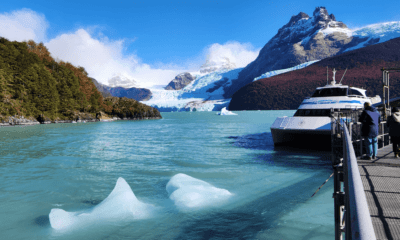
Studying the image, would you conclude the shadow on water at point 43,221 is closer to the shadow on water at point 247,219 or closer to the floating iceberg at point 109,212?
the floating iceberg at point 109,212

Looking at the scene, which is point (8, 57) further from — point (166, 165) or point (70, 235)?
point (70, 235)

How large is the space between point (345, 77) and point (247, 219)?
557ft

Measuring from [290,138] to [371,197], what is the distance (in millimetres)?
14332

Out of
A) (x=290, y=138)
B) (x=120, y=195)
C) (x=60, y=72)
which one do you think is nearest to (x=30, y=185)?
(x=120, y=195)

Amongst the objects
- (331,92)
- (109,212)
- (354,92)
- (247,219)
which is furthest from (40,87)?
(247,219)

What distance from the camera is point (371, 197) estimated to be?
4.89 m

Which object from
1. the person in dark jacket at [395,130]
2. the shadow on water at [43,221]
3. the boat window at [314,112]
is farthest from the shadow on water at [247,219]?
the boat window at [314,112]

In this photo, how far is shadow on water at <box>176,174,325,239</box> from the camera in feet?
21.8

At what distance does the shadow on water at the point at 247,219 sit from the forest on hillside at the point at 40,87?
64.5 metres

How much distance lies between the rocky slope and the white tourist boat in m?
142

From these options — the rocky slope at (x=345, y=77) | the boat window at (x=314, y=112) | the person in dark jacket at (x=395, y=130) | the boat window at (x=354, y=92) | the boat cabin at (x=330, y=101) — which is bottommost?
the person in dark jacket at (x=395, y=130)

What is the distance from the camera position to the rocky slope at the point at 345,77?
14925 centimetres

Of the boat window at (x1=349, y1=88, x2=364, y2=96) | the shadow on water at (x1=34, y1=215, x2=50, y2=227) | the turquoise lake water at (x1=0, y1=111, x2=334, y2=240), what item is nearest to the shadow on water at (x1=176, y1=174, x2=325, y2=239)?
the turquoise lake water at (x1=0, y1=111, x2=334, y2=240)

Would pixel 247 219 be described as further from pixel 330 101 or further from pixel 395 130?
pixel 330 101
